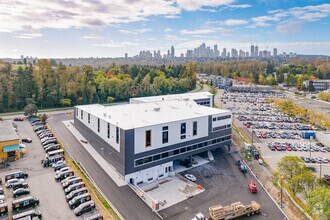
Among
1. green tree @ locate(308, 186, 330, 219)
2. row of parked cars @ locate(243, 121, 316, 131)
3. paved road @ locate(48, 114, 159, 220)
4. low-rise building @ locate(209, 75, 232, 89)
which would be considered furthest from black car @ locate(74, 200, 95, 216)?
low-rise building @ locate(209, 75, 232, 89)

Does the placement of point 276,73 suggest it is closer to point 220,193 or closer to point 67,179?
point 220,193

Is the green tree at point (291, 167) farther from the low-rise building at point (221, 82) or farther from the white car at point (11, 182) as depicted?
the low-rise building at point (221, 82)

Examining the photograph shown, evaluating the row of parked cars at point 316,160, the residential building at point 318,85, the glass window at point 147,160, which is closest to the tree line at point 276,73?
the residential building at point 318,85

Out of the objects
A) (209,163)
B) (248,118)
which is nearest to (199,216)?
(209,163)

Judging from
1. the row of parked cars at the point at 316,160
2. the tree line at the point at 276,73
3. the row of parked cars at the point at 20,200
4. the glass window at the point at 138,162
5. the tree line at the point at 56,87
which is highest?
the tree line at the point at 276,73

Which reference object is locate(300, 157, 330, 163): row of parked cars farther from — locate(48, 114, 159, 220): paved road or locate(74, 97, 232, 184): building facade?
locate(48, 114, 159, 220): paved road

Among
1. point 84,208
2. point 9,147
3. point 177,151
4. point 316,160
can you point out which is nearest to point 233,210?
point 177,151

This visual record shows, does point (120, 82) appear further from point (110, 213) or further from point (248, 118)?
point (110, 213)
